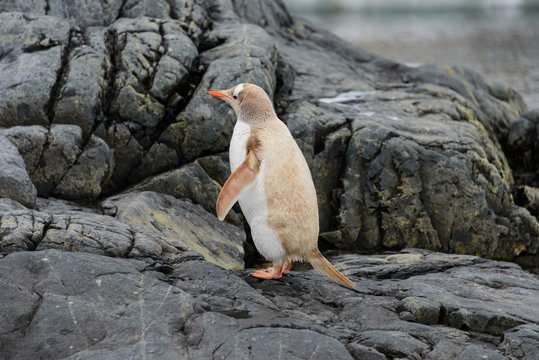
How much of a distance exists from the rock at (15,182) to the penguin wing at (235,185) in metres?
1.86

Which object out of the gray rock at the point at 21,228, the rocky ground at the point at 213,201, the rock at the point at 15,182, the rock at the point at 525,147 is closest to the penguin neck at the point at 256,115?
the rocky ground at the point at 213,201

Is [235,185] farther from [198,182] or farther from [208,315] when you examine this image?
[198,182]

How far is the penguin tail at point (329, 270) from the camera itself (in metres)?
4.50

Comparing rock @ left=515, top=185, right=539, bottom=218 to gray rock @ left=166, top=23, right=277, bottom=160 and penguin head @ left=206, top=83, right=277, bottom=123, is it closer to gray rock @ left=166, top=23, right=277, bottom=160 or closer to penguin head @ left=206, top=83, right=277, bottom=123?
gray rock @ left=166, top=23, right=277, bottom=160

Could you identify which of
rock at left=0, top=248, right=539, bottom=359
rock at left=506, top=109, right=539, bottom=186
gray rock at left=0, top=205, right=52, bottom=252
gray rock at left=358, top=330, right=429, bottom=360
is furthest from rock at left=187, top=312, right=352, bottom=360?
rock at left=506, top=109, right=539, bottom=186

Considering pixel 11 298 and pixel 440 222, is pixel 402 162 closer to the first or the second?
pixel 440 222

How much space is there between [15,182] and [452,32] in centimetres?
2774

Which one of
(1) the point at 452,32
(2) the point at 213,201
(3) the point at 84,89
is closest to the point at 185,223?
(2) the point at 213,201

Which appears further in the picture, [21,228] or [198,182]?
[198,182]

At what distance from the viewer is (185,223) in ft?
19.7

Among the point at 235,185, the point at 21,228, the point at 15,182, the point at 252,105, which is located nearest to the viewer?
the point at 21,228

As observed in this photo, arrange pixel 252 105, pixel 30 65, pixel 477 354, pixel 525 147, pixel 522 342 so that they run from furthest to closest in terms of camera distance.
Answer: pixel 525 147
pixel 30 65
pixel 252 105
pixel 522 342
pixel 477 354

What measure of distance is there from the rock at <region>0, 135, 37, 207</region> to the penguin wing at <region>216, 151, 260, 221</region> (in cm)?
186

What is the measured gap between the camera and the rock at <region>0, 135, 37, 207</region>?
15.3ft
